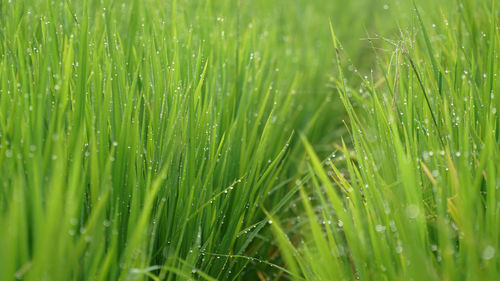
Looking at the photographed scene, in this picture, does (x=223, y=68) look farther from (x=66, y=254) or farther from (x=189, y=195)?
(x=66, y=254)

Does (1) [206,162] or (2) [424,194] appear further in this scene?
(1) [206,162]

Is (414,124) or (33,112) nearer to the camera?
(33,112)

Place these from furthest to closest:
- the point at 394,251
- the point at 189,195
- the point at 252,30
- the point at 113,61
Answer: the point at 252,30, the point at 113,61, the point at 189,195, the point at 394,251

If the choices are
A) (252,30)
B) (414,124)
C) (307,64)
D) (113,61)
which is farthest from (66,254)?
(307,64)

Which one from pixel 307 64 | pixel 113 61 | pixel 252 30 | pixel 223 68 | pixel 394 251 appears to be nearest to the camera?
pixel 394 251

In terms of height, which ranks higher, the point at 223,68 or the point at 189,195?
the point at 223,68

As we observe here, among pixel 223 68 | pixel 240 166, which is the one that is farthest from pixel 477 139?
pixel 223 68

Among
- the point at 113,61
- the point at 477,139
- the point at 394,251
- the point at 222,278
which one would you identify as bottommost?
the point at 222,278
